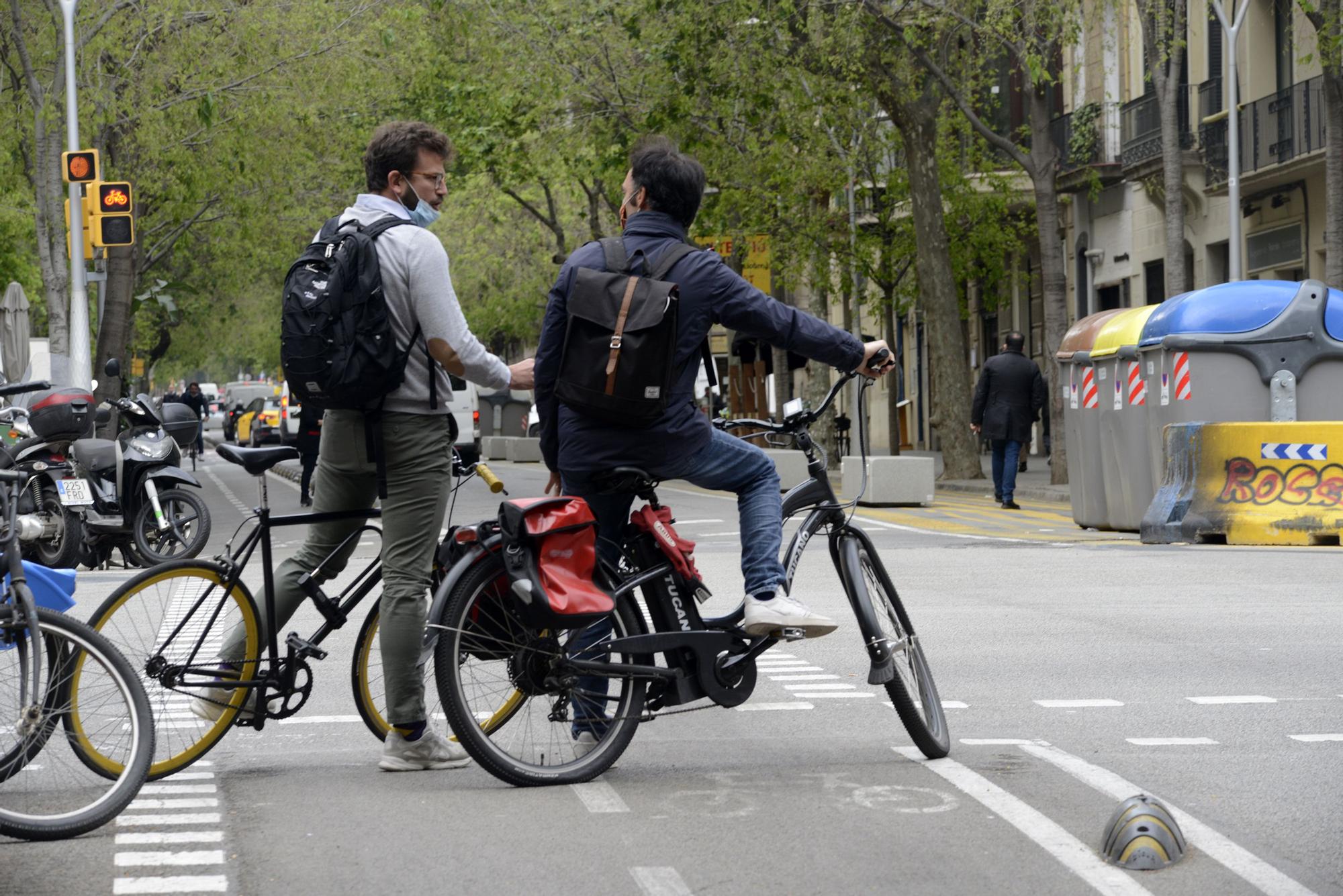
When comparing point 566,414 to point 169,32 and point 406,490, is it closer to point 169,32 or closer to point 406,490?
point 406,490

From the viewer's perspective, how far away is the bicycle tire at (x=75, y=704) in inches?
198

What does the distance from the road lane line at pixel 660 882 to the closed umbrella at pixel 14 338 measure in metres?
22.8

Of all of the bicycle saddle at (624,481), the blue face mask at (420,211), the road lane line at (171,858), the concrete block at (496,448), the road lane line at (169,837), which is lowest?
the road lane line at (171,858)

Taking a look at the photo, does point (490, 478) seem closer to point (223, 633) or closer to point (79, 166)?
point (223, 633)

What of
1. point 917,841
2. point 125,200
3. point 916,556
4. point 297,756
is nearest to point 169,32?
point 125,200

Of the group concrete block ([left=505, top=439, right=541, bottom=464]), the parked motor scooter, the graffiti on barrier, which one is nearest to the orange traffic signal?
the parked motor scooter

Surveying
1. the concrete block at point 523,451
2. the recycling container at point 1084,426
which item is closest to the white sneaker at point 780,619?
the recycling container at point 1084,426

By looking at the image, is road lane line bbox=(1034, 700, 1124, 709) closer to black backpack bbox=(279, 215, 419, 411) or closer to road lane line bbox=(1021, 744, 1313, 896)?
road lane line bbox=(1021, 744, 1313, 896)

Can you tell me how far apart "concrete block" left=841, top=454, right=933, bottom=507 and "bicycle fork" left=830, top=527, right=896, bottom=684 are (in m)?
16.4

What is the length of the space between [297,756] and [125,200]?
16798 millimetres

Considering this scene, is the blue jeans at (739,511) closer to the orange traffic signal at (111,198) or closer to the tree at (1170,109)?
the orange traffic signal at (111,198)

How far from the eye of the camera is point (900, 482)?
22.8 metres

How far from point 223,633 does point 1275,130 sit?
24.6 meters

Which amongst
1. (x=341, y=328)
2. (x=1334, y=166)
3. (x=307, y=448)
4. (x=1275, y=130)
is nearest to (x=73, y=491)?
(x=307, y=448)
